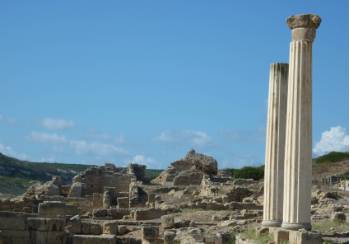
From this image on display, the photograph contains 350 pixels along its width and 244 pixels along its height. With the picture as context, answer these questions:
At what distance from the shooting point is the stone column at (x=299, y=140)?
47.2 ft

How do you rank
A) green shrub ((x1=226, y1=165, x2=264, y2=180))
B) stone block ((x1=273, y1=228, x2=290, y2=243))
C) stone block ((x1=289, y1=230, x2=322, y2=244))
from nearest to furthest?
stone block ((x1=289, y1=230, x2=322, y2=244)), stone block ((x1=273, y1=228, x2=290, y2=243)), green shrub ((x1=226, y1=165, x2=264, y2=180))

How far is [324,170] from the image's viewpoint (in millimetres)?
68688

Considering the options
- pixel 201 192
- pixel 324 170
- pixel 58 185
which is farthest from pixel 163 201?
pixel 324 170

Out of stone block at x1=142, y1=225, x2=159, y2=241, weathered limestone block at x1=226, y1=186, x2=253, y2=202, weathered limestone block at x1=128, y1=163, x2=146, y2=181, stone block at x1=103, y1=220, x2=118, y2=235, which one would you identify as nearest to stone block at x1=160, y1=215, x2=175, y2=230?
stone block at x1=103, y1=220, x2=118, y2=235

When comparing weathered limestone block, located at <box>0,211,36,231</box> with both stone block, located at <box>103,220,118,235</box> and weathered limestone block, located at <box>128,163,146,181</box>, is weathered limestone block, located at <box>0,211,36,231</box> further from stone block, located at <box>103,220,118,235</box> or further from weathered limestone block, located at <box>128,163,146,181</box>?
weathered limestone block, located at <box>128,163,146,181</box>

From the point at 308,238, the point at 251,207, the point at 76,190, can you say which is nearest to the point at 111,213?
the point at 251,207

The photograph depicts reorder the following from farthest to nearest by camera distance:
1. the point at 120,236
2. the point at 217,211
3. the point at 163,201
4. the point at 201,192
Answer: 1. the point at 201,192
2. the point at 163,201
3. the point at 217,211
4. the point at 120,236

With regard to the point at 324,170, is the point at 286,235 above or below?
below

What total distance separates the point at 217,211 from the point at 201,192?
31.9ft

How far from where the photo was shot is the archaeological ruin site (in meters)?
14.5

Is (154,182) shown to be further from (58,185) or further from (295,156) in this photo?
(295,156)

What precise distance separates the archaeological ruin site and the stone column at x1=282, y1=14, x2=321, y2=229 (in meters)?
0.02

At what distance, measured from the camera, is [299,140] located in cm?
1441

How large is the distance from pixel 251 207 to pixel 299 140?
52.0ft
